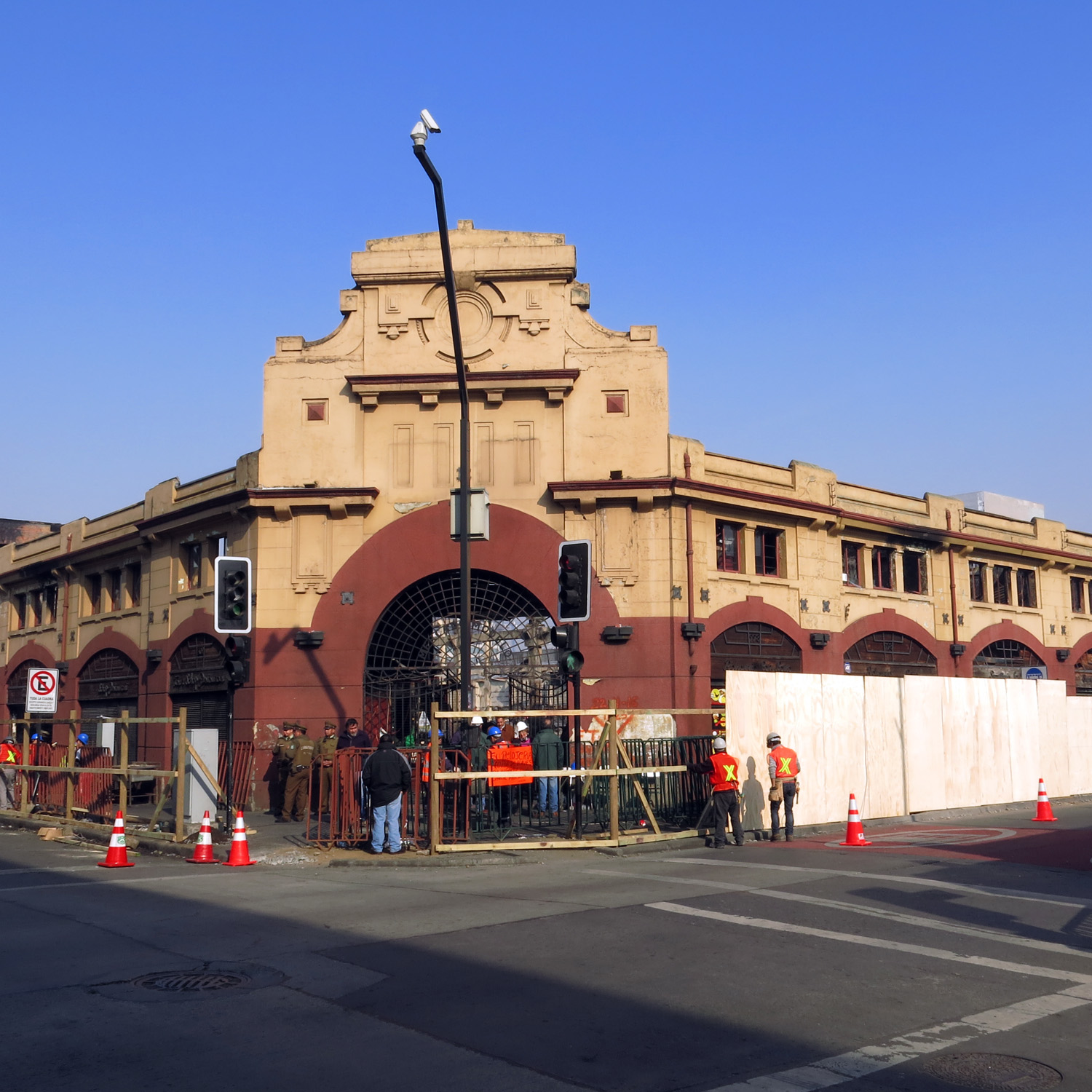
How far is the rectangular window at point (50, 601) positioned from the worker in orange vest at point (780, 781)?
24.7 metres

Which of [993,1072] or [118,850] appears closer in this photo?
[993,1072]

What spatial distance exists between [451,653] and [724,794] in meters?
8.78

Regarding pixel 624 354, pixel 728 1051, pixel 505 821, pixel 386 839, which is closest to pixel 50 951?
pixel 728 1051

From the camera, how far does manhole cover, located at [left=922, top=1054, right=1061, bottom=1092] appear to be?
606 centimetres

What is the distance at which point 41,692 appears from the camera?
24.1 metres

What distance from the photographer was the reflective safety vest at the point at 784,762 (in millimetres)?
17422

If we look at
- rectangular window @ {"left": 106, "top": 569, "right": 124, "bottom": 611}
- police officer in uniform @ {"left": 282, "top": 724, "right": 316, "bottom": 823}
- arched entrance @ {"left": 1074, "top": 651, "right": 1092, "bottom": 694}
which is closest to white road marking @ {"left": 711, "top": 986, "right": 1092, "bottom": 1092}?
police officer in uniform @ {"left": 282, "top": 724, "right": 316, "bottom": 823}

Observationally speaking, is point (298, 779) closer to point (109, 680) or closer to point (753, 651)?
point (753, 651)

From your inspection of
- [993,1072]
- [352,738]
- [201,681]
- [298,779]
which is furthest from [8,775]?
[993,1072]

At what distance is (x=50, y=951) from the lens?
9.49m

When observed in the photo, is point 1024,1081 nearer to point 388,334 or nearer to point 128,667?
point 388,334

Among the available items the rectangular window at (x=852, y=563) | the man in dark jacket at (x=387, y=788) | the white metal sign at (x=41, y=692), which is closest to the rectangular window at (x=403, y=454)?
the white metal sign at (x=41, y=692)

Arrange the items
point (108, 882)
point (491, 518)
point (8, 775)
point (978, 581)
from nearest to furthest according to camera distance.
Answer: point (108, 882)
point (8, 775)
point (491, 518)
point (978, 581)

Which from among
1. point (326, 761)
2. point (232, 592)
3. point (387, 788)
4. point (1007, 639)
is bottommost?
point (387, 788)
